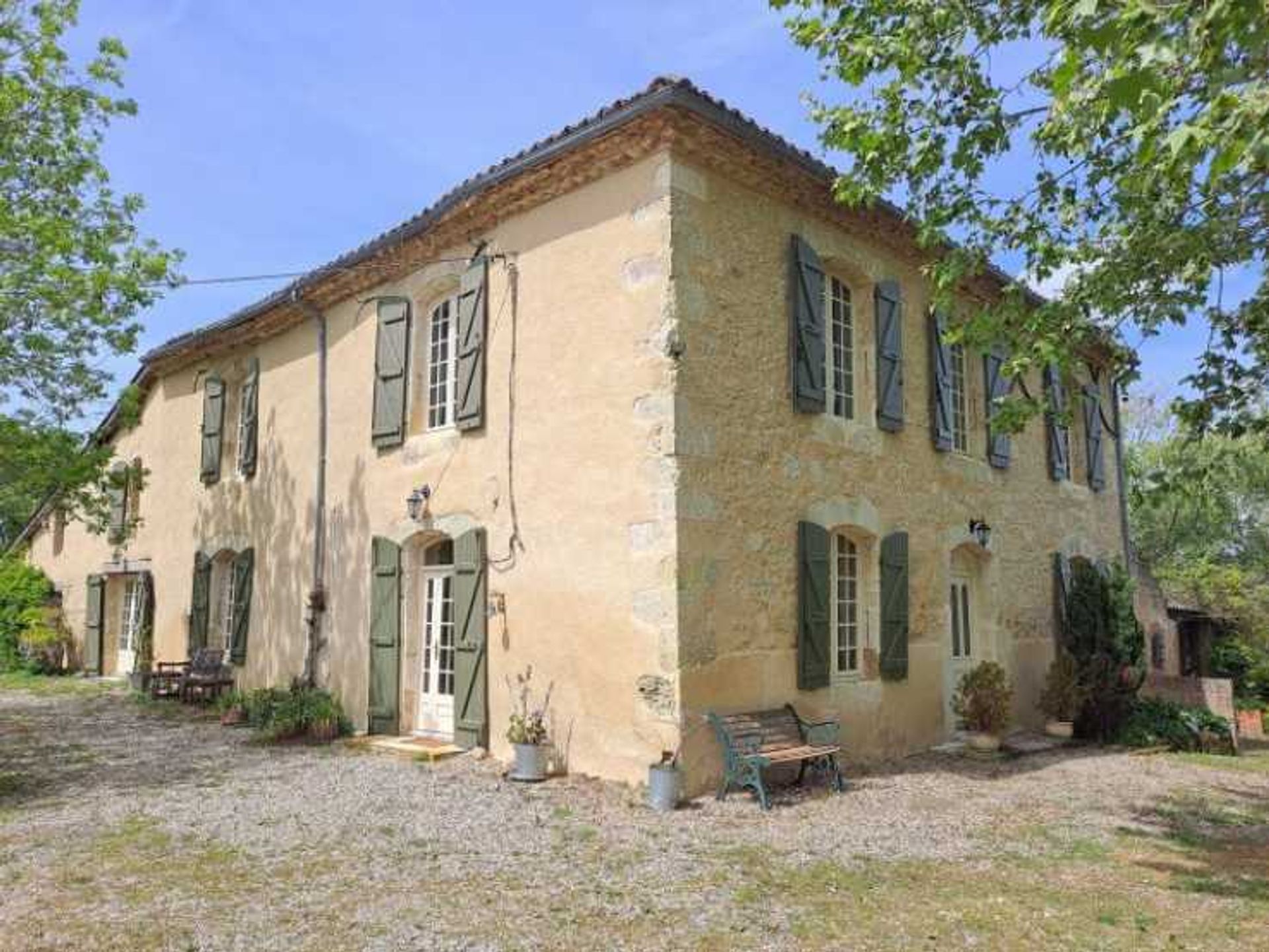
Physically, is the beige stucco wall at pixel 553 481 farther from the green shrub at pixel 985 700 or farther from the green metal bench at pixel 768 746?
A: the green shrub at pixel 985 700

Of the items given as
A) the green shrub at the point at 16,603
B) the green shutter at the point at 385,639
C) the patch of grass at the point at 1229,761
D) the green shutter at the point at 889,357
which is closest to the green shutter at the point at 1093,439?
the patch of grass at the point at 1229,761

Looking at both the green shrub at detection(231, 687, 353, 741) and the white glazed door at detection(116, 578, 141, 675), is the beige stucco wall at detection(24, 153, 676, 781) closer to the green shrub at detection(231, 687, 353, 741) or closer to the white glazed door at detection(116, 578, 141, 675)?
the green shrub at detection(231, 687, 353, 741)

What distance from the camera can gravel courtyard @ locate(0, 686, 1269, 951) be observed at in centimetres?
439

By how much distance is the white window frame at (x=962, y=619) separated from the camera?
417 inches

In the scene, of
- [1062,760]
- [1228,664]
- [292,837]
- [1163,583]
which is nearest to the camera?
→ [292,837]

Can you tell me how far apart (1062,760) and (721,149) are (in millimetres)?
6832

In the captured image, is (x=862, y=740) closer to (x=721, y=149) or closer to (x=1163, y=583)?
(x=721, y=149)

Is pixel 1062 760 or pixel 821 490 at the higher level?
pixel 821 490

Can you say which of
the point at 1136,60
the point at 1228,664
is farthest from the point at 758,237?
the point at 1228,664

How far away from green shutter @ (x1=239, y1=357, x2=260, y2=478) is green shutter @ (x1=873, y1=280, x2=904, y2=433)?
26.7ft

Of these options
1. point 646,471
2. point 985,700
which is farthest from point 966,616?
point 646,471

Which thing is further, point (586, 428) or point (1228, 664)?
point (1228, 664)

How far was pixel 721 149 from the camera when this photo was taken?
7.61 m

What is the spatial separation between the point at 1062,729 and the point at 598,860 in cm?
726
